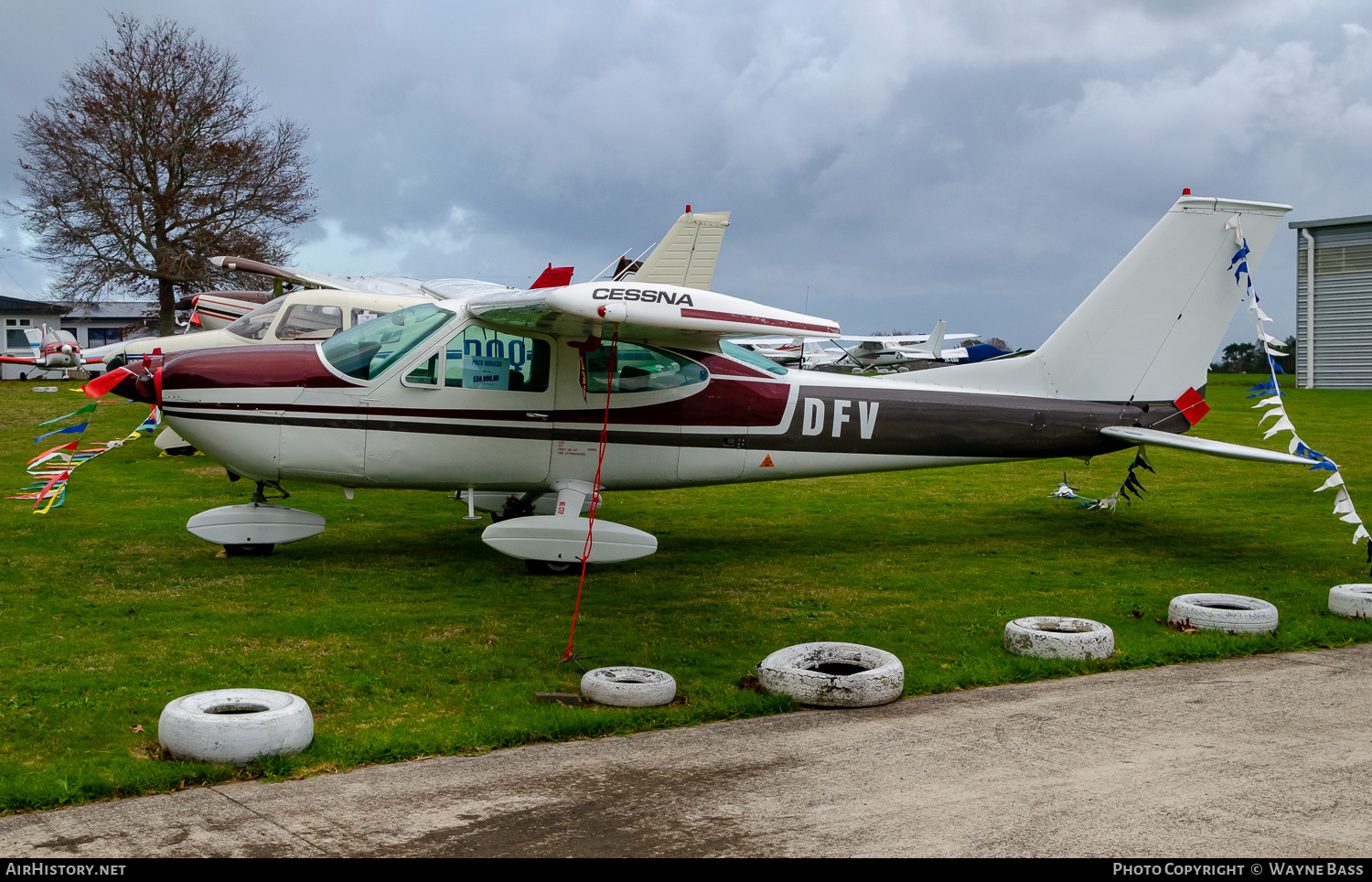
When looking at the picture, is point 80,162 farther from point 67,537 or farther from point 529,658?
point 529,658

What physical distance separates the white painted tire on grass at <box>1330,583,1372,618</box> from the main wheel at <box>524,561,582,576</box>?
6263 mm

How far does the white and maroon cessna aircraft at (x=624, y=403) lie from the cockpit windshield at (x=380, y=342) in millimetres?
18

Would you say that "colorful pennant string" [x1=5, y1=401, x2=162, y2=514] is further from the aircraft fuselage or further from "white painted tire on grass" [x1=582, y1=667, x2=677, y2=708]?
"white painted tire on grass" [x1=582, y1=667, x2=677, y2=708]

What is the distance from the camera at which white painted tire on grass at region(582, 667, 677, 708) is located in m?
5.95

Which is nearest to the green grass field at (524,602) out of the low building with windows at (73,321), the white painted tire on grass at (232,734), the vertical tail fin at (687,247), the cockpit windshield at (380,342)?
the white painted tire on grass at (232,734)

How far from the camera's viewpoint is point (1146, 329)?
433 inches

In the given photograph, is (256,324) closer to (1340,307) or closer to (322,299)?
Answer: (322,299)

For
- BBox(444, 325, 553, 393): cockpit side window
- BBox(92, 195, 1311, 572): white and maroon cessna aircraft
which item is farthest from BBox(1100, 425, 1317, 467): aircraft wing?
BBox(444, 325, 553, 393): cockpit side window

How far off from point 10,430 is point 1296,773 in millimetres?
23253

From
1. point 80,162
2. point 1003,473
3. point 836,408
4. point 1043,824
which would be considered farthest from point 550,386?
point 80,162

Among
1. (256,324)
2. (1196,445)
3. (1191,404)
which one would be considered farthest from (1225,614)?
(256,324)

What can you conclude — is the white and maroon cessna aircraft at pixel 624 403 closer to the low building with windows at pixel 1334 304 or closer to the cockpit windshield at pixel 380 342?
the cockpit windshield at pixel 380 342

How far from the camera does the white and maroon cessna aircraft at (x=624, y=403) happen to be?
29.8 ft

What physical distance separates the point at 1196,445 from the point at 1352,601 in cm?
230
